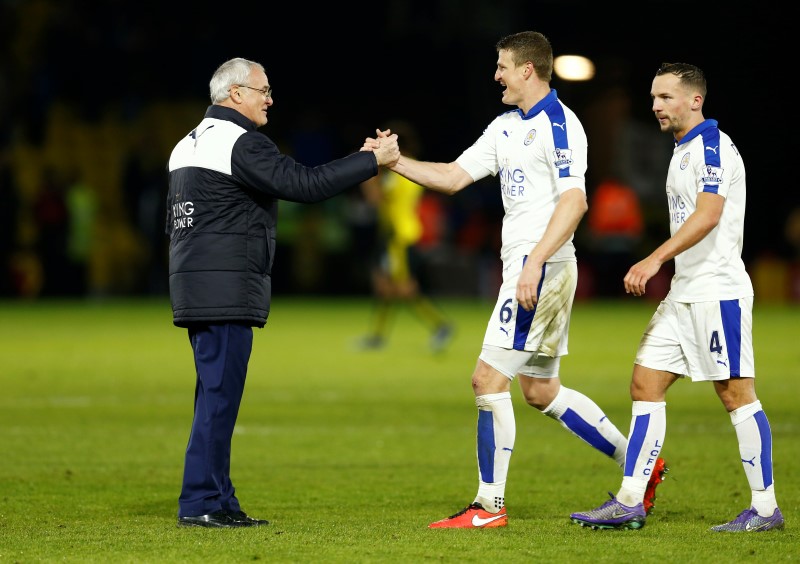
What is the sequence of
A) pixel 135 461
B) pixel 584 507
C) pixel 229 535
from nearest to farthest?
1. pixel 229 535
2. pixel 584 507
3. pixel 135 461

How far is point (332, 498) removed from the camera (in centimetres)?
782

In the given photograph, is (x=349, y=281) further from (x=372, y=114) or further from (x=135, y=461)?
(x=135, y=461)

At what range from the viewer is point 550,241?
6.68 metres

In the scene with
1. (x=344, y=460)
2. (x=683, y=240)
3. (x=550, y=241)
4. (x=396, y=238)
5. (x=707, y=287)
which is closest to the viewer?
(x=683, y=240)

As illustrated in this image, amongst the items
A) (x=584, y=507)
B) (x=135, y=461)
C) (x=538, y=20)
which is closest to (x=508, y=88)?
(x=584, y=507)

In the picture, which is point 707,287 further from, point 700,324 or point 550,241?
point 550,241

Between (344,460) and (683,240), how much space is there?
3.47 m

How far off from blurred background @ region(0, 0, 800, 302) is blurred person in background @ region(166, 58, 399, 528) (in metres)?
19.8

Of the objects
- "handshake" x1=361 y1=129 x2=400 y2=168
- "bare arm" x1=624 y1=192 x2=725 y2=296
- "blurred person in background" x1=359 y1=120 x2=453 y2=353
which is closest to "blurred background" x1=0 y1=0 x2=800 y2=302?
"blurred person in background" x1=359 y1=120 x2=453 y2=353

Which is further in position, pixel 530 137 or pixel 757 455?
pixel 530 137

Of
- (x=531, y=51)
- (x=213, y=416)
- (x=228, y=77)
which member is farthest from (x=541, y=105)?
(x=213, y=416)

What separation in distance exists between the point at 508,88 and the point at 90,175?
22.0 meters

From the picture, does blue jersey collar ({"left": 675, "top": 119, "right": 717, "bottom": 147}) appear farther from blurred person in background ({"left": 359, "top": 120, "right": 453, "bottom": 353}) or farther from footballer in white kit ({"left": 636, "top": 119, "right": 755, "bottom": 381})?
blurred person in background ({"left": 359, "top": 120, "right": 453, "bottom": 353})

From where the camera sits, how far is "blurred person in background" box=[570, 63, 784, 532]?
671 centimetres
